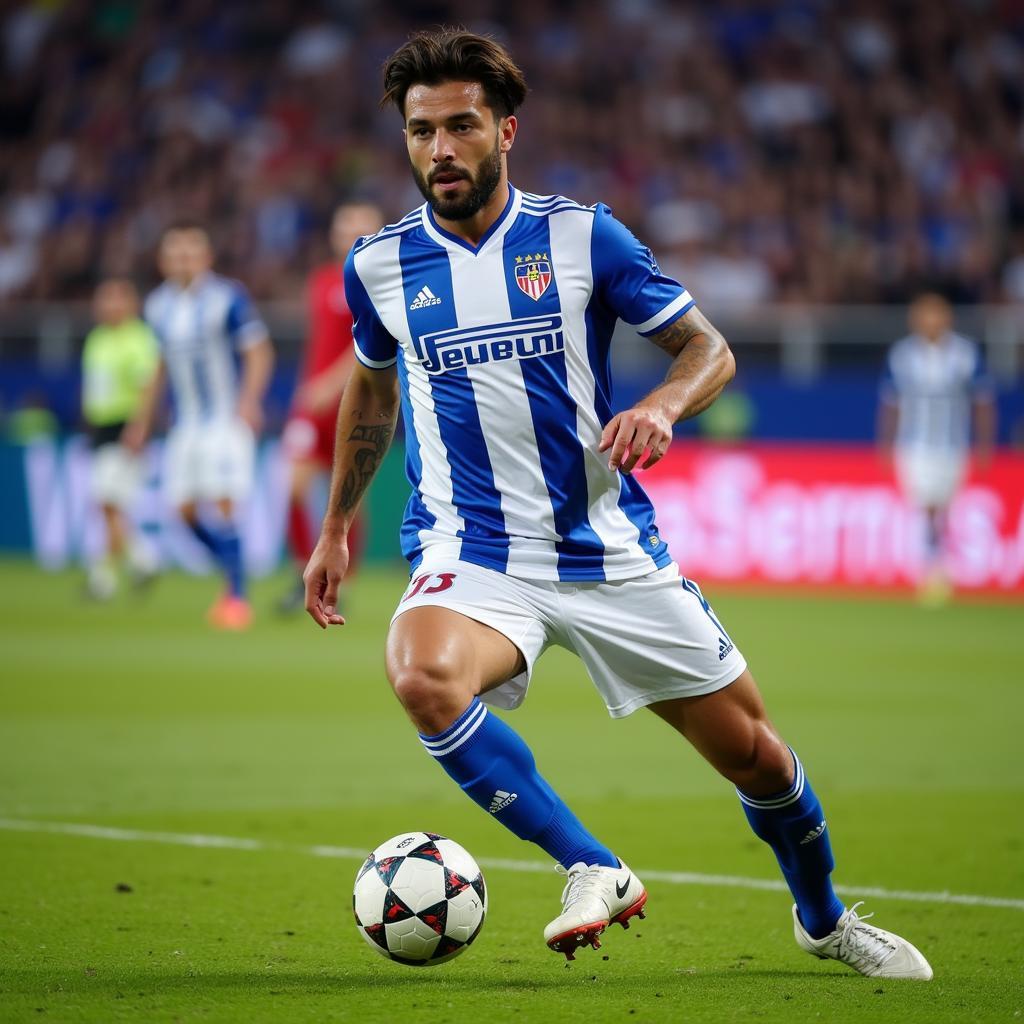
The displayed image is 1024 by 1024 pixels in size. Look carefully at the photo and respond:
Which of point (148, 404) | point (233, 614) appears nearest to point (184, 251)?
point (148, 404)

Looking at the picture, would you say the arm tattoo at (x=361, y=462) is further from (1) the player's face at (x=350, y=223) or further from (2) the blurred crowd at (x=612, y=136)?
(2) the blurred crowd at (x=612, y=136)

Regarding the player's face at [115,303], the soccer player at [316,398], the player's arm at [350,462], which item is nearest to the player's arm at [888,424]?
the soccer player at [316,398]

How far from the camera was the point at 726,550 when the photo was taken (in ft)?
56.3

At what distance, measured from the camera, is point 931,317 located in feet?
53.3

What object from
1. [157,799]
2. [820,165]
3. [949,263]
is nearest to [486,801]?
[157,799]

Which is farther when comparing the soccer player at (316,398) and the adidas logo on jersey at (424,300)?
the soccer player at (316,398)

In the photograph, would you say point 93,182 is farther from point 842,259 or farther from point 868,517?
point 868,517

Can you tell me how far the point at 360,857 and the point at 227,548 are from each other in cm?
708

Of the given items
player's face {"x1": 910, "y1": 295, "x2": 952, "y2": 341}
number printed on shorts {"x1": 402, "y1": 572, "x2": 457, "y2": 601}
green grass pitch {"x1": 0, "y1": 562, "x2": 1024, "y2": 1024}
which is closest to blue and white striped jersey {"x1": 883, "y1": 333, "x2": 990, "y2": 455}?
player's face {"x1": 910, "y1": 295, "x2": 952, "y2": 341}

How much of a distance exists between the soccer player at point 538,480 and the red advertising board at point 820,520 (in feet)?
39.5

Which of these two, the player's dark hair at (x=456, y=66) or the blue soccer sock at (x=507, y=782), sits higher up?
the player's dark hair at (x=456, y=66)

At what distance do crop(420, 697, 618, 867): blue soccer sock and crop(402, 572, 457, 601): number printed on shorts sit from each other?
31cm

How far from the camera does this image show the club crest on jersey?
4.41 m

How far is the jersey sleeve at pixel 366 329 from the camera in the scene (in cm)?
460
